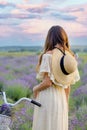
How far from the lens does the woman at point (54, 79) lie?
552 centimetres

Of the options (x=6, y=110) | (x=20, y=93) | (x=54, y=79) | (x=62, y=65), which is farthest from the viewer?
(x=20, y=93)

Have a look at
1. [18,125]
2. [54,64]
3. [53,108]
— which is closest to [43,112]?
[53,108]

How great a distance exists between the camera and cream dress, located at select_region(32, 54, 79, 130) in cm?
565

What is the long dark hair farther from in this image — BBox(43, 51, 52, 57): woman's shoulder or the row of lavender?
the row of lavender

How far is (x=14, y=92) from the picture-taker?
11.9 m

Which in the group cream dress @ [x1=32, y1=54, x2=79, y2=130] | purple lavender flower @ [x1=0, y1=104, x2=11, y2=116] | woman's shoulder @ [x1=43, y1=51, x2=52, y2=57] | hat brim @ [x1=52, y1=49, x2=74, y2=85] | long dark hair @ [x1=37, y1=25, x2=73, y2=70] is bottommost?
purple lavender flower @ [x1=0, y1=104, x2=11, y2=116]

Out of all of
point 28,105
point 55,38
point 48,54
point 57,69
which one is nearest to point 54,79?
point 57,69

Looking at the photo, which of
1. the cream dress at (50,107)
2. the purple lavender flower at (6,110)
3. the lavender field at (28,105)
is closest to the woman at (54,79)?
the cream dress at (50,107)

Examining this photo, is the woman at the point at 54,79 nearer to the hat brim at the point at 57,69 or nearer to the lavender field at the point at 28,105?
the hat brim at the point at 57,69

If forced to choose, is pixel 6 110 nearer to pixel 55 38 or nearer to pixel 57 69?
pixel 57 69

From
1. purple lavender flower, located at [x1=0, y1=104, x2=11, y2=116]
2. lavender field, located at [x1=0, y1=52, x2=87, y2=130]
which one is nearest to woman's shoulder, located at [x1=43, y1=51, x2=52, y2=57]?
lavender field, located at [x1=0, y1=52, x2=87, y2=130]

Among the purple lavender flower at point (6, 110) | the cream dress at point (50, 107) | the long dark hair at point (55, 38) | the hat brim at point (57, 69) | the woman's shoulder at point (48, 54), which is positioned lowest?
the purple lavender flower at point (6, 110)

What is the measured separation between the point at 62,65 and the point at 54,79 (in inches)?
8.5

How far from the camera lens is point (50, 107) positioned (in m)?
5.66
